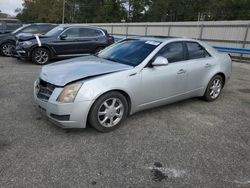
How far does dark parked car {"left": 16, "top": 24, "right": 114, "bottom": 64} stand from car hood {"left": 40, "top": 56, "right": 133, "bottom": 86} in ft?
18.7

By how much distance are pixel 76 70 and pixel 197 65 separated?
100 inches

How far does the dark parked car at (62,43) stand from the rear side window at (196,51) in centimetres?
610

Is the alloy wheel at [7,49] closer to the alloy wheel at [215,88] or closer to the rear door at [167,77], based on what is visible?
the rear door at [167,77]

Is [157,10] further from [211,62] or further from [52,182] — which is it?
[52,182]

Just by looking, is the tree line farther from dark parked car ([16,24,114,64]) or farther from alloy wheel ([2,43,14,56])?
alloy wheel ([2,43,14,56])

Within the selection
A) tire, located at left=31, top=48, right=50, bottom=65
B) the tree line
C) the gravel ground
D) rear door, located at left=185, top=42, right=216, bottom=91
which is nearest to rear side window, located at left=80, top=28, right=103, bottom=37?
tire, located at left=31, top=48, right=50, bottom=65

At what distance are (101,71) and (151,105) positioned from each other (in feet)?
3.80

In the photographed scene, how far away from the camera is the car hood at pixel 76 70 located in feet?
12.4

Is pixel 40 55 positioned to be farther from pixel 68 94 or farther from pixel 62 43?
pixel 68 94

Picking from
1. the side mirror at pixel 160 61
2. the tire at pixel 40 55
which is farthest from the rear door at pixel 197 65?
the tire at pixel 40 55

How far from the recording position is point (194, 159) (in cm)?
336

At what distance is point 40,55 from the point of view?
32.3 feet

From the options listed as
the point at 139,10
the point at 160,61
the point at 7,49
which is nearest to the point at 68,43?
the point at 7,49

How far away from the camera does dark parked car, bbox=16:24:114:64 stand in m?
→ 9.55
